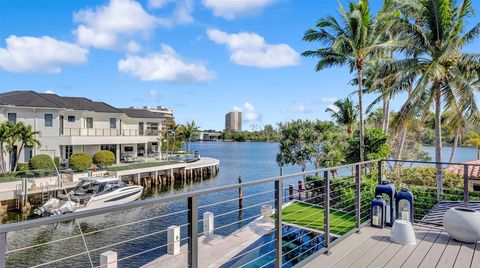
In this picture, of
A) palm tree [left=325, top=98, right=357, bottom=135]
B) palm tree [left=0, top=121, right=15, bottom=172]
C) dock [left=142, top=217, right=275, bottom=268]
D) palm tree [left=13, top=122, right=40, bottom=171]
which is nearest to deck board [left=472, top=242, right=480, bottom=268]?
dock [left=142, top=217, right=275, bottom=268]

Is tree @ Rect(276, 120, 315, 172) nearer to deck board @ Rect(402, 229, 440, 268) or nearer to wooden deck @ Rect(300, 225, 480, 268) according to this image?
deck board @ Rect(402, 229, 440, 268)

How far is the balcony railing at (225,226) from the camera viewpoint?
2.08 meters

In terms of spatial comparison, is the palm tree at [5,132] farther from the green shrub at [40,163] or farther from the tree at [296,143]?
the tree at [296,143]

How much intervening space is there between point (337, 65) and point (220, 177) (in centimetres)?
1688

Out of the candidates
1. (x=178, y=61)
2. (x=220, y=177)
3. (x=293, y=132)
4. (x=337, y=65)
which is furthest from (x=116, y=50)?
(x=337, y=65)

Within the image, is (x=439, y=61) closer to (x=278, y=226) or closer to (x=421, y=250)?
(x=421, y=250)

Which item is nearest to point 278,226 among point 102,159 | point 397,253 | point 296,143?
A: point 397,253

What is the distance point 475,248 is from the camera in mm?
3570

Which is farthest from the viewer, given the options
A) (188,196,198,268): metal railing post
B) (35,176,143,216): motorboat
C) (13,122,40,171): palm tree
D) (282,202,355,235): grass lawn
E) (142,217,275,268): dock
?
(13,122,40,171): palm tree

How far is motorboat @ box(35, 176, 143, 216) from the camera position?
15859mm

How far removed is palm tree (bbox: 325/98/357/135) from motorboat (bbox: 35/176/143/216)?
1375 cm

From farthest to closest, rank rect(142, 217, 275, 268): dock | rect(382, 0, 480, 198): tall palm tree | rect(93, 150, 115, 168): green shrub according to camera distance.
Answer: rect(93, 150, 115, 168): green shrub → rect(382, 0, 480, 198): tall palm tree → rect(142, 217, 275, 268): dock

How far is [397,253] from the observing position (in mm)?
3455

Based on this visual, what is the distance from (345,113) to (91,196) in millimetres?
16148
